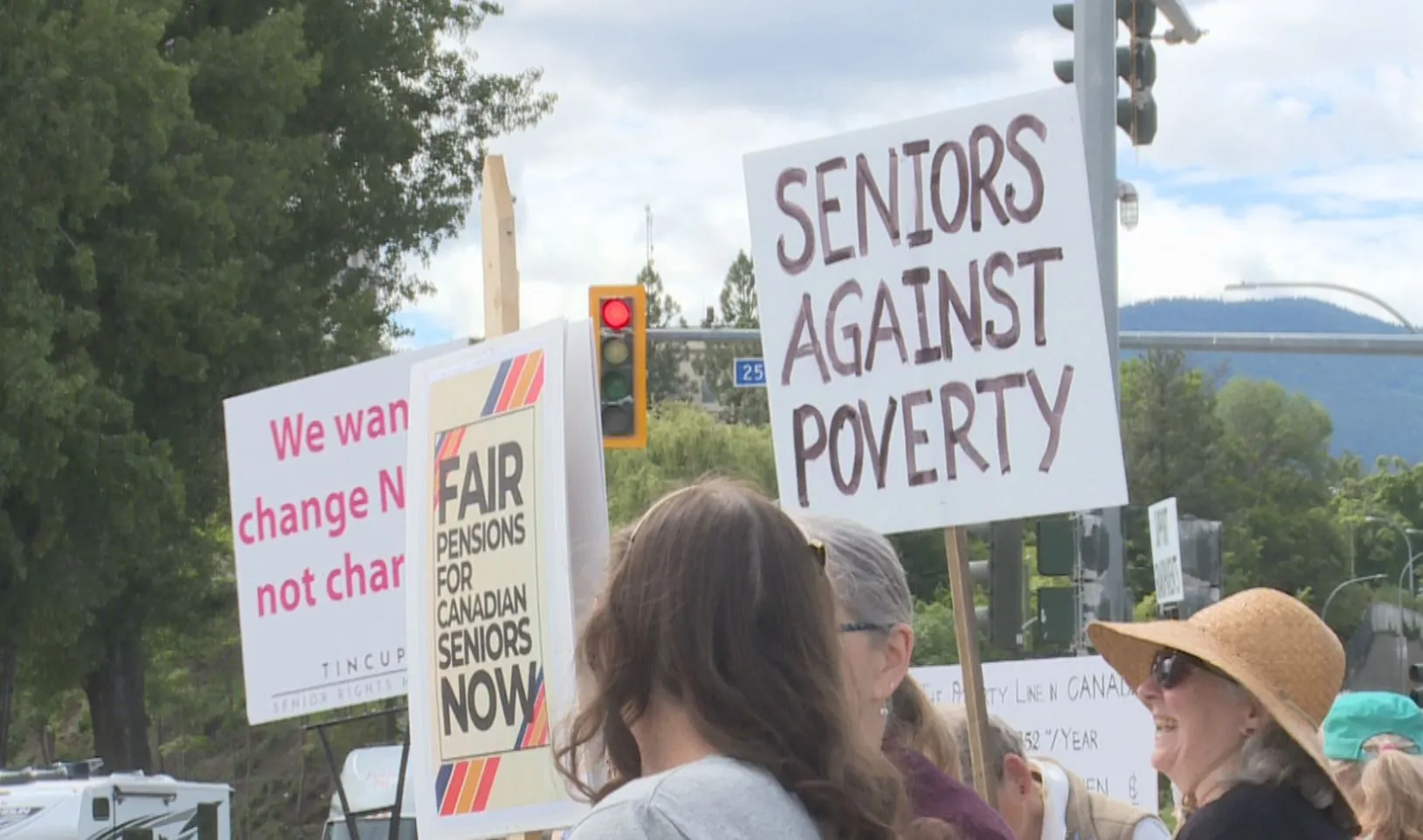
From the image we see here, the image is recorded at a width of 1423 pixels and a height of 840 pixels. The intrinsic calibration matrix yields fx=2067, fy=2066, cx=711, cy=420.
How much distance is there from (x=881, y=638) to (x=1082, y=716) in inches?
239

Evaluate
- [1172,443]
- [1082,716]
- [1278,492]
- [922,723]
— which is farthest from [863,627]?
[1278,492]

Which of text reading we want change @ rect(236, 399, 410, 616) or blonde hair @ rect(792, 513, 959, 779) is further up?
text reading we want change @ rect(236, 399, 410, 616)

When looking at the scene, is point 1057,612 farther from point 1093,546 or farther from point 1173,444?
point 1173,444

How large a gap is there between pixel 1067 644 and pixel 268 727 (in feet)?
113

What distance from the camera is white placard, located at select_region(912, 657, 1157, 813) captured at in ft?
28.8

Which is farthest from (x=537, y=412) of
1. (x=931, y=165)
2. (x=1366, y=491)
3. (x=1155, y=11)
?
(x=1366, y=491)

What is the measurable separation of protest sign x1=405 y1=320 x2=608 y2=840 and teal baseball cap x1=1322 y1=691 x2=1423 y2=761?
2178 millimetres

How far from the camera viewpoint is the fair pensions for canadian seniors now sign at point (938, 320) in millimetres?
4449

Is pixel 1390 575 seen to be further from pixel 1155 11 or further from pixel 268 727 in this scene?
pixel 1155 11

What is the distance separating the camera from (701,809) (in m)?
2.02

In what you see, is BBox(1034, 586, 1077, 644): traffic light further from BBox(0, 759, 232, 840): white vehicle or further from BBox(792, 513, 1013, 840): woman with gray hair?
BBox(792, 513, 1013, 840): woman with gray hair

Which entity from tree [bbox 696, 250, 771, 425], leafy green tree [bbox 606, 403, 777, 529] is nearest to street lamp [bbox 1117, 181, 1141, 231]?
leafy green tree [bbox 606, 403, 777, 529]

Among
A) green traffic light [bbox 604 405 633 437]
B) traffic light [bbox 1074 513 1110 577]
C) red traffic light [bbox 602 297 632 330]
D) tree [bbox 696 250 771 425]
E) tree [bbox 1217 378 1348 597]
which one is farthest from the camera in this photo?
tree [bbox 1217 378 1348 597]

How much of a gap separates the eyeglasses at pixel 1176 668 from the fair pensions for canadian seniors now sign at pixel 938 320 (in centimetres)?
73
